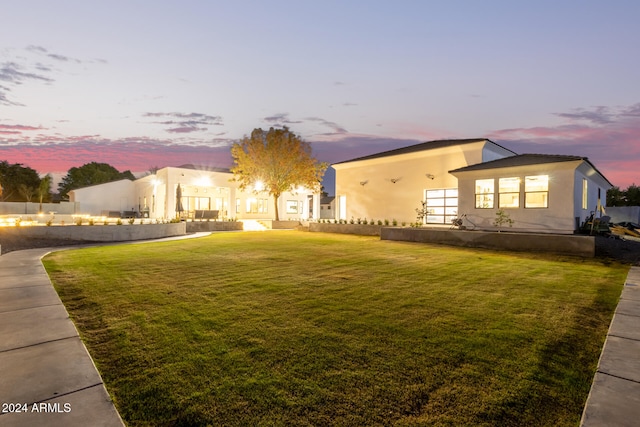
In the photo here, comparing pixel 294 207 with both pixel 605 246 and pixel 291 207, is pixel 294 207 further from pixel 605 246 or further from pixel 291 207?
pixel 605 246

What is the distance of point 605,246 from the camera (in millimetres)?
10219

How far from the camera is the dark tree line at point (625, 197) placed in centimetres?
4166

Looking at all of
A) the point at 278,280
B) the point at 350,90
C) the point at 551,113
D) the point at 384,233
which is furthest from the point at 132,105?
the point at 551,113

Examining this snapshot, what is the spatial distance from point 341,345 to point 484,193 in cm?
1525

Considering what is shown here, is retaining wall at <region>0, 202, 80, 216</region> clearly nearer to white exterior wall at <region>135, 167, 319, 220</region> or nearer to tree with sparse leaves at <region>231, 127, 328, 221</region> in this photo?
white exterior wall at <region>135, 167, 319, 220</region>

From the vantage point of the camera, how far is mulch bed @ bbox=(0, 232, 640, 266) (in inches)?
386

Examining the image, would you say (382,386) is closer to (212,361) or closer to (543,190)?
(212,361)

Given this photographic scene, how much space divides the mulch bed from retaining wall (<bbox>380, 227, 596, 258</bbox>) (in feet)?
1.40

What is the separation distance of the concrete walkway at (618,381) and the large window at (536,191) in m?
11.5

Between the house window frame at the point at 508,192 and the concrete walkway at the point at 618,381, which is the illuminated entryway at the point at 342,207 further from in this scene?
the concrete walkway at the point at 618,381

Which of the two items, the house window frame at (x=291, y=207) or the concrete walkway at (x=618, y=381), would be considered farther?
the house window frame at (x=291, y=207)

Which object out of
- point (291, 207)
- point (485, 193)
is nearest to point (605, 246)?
point (485, 193)

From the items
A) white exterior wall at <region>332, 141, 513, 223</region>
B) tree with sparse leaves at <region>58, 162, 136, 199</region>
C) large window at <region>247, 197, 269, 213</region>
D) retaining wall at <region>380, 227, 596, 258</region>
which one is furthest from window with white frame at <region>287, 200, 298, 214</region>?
tree with sparse leaves at <region>58, 162, 136, 199</region>

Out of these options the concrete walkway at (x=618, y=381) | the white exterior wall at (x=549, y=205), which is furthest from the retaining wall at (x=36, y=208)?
the concrete walkway at (x=618, y=381)
